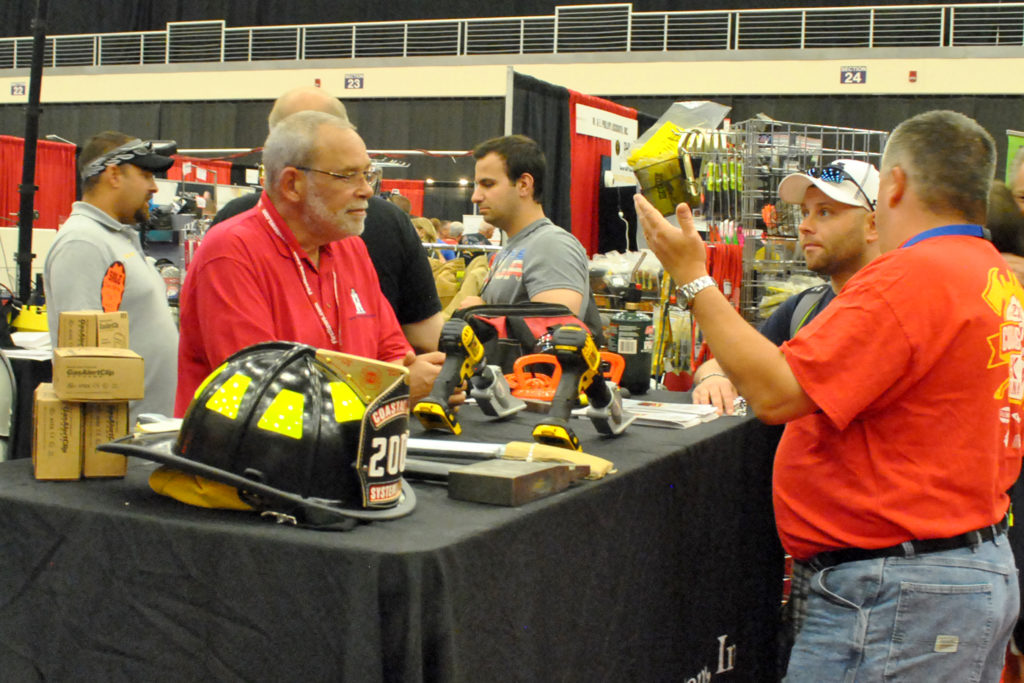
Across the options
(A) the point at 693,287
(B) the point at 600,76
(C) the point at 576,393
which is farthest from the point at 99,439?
(B) the point at 600,76

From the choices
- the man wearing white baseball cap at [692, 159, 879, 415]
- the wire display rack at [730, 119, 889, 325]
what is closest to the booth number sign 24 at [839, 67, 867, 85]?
the wire display rack at [730, 119, 889, 325]

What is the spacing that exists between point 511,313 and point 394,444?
680 millimetres

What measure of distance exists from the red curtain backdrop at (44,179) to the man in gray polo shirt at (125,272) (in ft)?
38.4

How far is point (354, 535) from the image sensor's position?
1.28 metres

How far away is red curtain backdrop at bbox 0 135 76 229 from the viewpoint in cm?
1420

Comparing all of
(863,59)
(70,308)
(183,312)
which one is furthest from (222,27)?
(183,312)

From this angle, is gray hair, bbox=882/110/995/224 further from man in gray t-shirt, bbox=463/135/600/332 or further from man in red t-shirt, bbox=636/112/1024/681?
man in gray t-shirt, bbox=463/135/600/332

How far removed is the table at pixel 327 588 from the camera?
1.22 meters

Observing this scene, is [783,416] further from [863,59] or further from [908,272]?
[863,59]

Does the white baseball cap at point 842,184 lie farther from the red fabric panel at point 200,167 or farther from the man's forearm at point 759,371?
the red fabric panel at point 200,167

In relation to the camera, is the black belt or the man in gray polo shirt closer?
the black belt

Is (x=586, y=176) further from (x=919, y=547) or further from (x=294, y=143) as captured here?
(x=919, y=547)

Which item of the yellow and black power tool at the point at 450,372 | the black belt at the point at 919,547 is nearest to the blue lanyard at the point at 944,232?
the black belt at the point at 919,547

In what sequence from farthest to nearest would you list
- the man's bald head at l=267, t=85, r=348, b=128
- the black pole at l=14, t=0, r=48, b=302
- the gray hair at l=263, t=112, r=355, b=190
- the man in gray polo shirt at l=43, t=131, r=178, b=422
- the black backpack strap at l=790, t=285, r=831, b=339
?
the black pole at l=14, t=0, r=48, b=302 < the man in gray polo shirt at l=43, t=131, r=178, b=422 < the man's bald head at l=267, t=85, r=348, b=128 < the black backpack strap at l=790, t=285, r=831, b=339 < the gray hair at l=263, t=112, r=355, b=190
